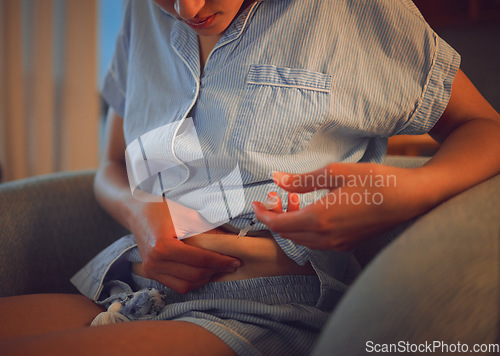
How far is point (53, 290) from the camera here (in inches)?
30.0

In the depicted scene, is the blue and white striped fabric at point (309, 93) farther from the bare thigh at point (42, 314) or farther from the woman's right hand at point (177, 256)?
the bare thigh at point (42, 314)

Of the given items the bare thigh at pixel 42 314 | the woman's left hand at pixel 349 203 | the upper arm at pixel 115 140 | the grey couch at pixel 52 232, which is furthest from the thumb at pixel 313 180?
the upper arm at pixel 115 140

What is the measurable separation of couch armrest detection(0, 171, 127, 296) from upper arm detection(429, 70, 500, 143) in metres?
0.60

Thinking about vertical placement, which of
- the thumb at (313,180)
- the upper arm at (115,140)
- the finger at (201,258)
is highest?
the thumb at (313,180)

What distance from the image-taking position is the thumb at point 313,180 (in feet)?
1.41

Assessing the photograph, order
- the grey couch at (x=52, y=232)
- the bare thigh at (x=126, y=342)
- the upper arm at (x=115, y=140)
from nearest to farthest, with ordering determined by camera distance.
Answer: the bare thigh at (x=126, y=342)
the grey couch at (x=52, y=232)
the upper arm at (x=115, y=140)

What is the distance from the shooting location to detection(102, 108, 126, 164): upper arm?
0.80 meters

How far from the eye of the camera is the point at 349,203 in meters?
0.42

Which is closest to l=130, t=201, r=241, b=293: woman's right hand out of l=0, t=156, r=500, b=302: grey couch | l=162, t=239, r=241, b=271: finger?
l=162, t=239, r=241, b=271: finger

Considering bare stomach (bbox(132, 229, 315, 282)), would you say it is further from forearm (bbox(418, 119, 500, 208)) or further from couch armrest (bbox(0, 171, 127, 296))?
couch armrest (bbox(0, 171, 127, 296))

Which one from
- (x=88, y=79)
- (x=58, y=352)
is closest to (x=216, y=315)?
(x=58, y=352)

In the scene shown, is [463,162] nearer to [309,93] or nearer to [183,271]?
[309,93]

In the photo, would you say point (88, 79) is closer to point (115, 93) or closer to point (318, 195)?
point (115, 93)

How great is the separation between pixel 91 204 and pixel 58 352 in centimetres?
43
